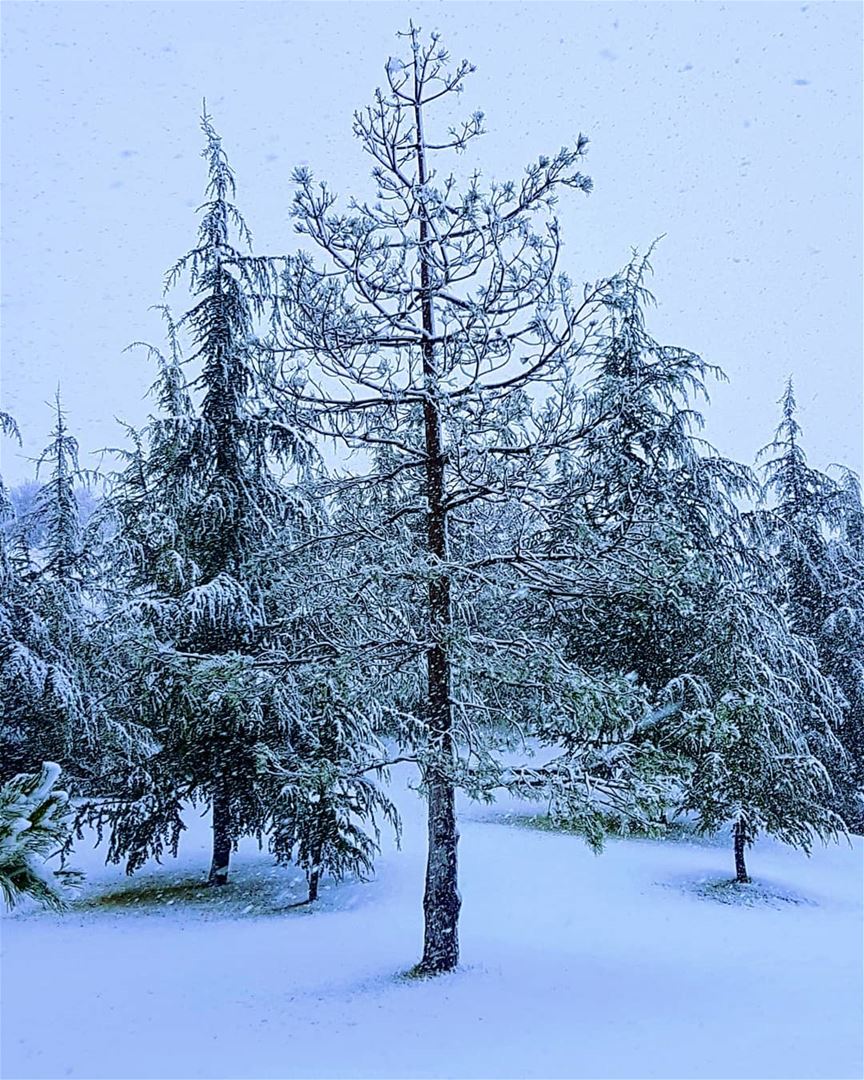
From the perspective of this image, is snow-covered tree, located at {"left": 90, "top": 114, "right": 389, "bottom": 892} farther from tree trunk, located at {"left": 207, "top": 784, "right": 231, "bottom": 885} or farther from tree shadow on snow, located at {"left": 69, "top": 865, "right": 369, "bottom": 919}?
tree shadow on snow, located at {"left": 69, "top": 865, "right": 369, "bottom": 919}

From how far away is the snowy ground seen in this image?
21.4 ft

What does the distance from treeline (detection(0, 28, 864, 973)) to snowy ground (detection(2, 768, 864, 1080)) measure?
1012 mm

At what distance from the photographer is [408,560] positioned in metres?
9.25

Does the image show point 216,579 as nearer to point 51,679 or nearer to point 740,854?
point 51,679

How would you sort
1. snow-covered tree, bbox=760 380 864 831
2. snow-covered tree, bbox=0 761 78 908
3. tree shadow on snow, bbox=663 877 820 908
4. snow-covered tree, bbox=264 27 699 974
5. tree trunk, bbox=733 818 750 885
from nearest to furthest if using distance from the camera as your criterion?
snow-covered tree, bbox=0 761 78 908 < snow-covered tree, bbox=264 27 699 974 < tree shadow on snow, bbox=663 877 820 908 < tree trunk, bbox=733 818 750 885 < snow-covered tree, bbox=760 380 864 831

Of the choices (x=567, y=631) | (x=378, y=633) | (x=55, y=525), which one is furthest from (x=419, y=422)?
(x=55, y=525)

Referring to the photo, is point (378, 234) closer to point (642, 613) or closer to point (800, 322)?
point (642, 613)

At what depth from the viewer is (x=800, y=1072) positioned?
6.12 metres

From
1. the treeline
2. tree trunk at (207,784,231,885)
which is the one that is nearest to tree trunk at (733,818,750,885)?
the treeline

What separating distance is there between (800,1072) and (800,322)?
690ft

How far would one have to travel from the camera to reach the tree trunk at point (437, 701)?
27.4 feet

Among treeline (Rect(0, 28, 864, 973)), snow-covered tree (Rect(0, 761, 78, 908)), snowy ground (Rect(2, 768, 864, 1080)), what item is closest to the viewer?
snow-covered tree (Rect(0, 761, 78, 908))

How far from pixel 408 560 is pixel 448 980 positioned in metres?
4.43

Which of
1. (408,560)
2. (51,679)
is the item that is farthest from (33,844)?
(51,679)
